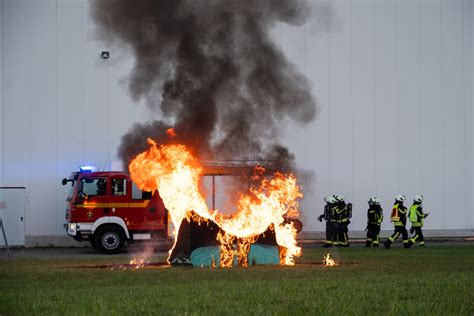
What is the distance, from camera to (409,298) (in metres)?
11.2

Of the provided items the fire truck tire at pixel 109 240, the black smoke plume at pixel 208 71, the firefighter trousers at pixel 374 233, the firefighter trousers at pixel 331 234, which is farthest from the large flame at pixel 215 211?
the firefighter trousers at pixel 374 233

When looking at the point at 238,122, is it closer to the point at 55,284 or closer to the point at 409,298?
the point at 55,284

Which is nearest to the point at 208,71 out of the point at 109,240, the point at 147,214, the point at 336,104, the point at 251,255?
the point at 251,255

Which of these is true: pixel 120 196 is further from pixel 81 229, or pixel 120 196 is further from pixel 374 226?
pixel 374 226

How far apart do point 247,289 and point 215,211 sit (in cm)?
578

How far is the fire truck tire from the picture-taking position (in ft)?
75.3

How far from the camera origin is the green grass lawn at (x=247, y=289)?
10320 mm

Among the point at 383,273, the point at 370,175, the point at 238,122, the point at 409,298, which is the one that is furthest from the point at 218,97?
the point at 370,175

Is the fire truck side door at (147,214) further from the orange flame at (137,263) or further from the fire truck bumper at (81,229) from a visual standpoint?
the orange flame at (137,263)

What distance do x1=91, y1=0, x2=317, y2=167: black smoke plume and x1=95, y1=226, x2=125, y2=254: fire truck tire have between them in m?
3.23

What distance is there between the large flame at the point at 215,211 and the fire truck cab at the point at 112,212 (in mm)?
4742

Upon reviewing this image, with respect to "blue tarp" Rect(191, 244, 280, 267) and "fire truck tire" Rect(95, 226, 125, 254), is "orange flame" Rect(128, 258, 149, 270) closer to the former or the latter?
"blue tarp" Rect(191, 244, 280, 267)

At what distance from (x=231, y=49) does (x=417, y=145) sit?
12.4 meters

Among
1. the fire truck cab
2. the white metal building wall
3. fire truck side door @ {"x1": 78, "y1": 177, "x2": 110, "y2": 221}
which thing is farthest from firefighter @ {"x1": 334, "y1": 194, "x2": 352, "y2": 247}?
fire truck side door @ {"x1": 78, "y1": 177, "x2": 110, "y2": 221}
